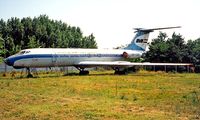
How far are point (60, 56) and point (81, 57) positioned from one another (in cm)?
347

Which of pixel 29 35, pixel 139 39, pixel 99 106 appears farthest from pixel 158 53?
pixel 99 106

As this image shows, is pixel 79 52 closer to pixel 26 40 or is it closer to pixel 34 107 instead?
pixel 34 107

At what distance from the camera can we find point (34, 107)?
615 inches

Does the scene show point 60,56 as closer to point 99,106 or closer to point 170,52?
point 170,52

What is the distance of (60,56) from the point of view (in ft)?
133

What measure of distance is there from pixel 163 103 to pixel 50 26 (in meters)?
76.1

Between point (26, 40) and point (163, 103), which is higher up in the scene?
point (26, 40)

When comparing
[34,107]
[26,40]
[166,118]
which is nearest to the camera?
[166,118]

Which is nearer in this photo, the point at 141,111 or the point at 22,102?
the point at 141,111

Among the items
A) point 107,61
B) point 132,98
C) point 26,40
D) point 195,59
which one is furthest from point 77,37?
point 132,98

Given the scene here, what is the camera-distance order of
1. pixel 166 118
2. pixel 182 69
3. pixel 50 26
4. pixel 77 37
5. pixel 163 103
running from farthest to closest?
pixel 77 37
pixel 50 26
pixel 182 69
pixel 163 103
pixel 166 118

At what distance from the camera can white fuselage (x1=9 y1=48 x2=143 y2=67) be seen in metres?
36.9

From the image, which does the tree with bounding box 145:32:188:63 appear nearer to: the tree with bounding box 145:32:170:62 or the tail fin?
the tree with bounding box 145:32:170:62

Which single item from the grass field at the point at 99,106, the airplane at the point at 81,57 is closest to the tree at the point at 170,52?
the airplane at the point at 81,57
